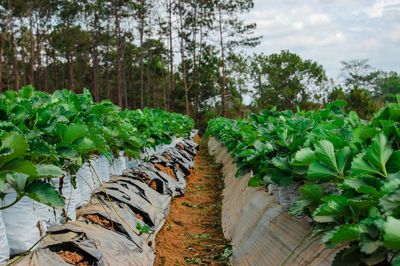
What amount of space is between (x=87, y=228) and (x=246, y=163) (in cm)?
149

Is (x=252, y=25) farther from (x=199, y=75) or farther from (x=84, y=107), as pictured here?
(x=84, y=107)

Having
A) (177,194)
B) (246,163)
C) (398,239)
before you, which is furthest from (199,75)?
(398,239)

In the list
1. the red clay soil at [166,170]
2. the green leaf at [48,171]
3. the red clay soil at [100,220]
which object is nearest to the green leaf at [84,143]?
the green leaf at [48,171]

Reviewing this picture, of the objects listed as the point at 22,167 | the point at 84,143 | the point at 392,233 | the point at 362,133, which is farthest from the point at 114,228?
the point at 392,233

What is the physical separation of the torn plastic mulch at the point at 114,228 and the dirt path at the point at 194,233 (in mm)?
220

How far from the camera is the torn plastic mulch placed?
6.62 feet

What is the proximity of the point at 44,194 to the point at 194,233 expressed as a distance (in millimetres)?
2751

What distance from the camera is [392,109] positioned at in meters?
1.68

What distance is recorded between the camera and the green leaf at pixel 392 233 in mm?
909

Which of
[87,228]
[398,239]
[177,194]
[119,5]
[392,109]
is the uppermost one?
[119,5]

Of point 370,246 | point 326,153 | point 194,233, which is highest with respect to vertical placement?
point 326,153

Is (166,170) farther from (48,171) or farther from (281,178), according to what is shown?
(48,171)

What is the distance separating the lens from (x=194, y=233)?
13.5 ft

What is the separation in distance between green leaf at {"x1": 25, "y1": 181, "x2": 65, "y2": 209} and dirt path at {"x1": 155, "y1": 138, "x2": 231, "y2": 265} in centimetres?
167
